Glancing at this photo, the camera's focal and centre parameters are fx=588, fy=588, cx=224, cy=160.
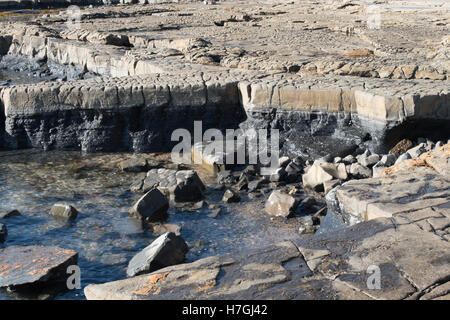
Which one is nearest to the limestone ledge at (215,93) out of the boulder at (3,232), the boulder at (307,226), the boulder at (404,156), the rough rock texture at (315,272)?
the boulder at (404,156)

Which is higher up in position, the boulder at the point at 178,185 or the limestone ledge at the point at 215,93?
the limestone ledge at the point at 215,93

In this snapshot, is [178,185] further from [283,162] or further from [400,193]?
[400,193]

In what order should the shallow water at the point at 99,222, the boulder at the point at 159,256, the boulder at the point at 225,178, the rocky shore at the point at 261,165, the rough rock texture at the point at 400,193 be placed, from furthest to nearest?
1. the boulder at the point at 225,178
2. the shallow water at the point at 99,222
3. the boulder at the point at 159,256
4. the rough rock texture at the point at 400,193
5. the rocky shore at the point at 261,165

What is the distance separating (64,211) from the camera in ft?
19.3

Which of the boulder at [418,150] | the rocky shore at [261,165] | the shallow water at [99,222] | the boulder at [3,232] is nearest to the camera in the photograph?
the rocky shore at [261,165]

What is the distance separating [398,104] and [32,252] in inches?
170

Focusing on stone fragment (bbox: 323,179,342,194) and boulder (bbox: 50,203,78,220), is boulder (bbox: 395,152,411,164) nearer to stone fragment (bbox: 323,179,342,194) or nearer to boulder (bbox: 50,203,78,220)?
stone fragment (bbox: 323,179,342,194)

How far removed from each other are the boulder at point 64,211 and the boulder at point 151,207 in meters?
0.57

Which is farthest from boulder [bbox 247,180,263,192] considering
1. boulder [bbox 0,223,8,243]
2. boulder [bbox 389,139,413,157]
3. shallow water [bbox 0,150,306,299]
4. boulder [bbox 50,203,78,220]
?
boulder [bbox 0,223,8,243]

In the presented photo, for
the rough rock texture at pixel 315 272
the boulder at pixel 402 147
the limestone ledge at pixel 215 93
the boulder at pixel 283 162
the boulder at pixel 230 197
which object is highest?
the limestone ledge at pixel 215 93

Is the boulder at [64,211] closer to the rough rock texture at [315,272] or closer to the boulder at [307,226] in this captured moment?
the boulder at [307,226]

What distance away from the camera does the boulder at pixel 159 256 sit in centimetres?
460

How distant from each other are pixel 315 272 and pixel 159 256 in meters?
1.51

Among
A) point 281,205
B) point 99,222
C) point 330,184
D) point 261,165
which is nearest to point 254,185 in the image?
point 261,165
